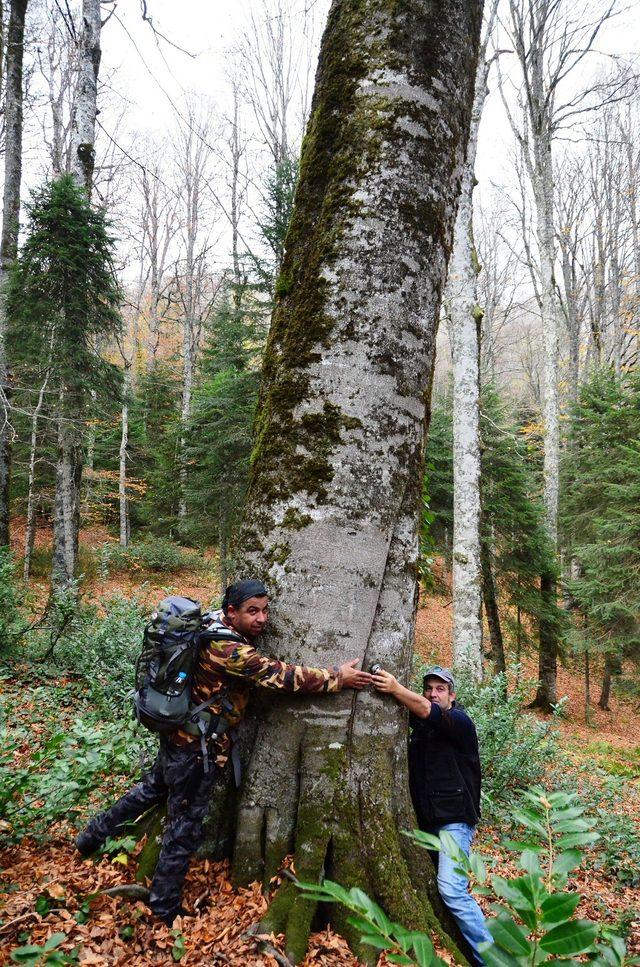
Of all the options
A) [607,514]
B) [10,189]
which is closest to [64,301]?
[10,189]

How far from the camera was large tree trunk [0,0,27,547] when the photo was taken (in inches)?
442

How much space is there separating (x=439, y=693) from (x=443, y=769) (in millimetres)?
447

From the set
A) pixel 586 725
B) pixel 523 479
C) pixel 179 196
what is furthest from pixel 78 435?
pixel 179 196

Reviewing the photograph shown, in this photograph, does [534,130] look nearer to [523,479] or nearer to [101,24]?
[523,479]

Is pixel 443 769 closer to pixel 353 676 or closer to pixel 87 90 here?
pixel 353 676

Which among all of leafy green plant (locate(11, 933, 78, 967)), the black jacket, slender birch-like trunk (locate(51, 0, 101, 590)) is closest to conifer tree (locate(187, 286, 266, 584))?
slender birch-like trunk (locate(51, 0, 101, 590))

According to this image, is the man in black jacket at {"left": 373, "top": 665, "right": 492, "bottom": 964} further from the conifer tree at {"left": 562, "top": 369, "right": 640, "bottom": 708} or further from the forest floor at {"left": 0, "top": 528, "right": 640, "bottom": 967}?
the conifer tree at {"left": 562, "top": 369, "right": 640, "bottom": 708}

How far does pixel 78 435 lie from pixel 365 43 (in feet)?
29.6

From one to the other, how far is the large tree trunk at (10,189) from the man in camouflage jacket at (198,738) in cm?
973

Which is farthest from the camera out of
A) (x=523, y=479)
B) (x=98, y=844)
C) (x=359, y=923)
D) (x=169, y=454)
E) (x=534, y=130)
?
(x=169, y=454)

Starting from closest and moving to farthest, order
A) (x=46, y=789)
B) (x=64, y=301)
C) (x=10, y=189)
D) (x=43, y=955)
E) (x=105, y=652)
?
(x=43, y=955) → (x=46, y=789) → (x=105, y=652) → (x=64, y=301) → (x=10, y=189)

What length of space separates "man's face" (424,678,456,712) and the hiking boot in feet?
6.85

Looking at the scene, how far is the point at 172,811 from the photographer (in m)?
2.85

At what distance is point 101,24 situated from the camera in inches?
443
